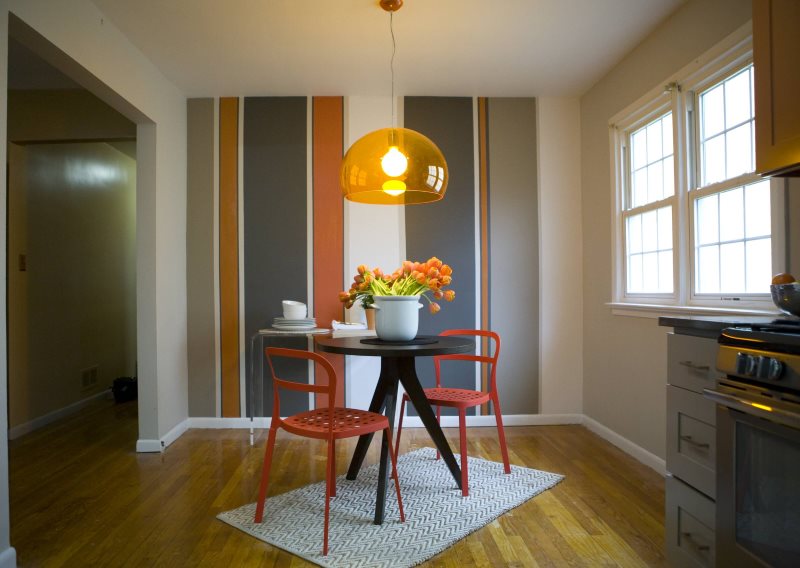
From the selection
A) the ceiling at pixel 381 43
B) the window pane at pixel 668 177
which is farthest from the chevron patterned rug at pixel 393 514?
the ceiling at pixel 381 43

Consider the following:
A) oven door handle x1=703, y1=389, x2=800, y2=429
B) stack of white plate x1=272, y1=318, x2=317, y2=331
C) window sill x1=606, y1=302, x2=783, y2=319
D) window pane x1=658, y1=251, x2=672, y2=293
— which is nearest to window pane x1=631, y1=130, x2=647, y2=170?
window pane x1=658, y1=251, x2=672, y2=293

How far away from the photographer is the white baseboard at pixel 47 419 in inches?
149

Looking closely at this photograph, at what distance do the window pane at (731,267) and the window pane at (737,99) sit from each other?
588 millimetres

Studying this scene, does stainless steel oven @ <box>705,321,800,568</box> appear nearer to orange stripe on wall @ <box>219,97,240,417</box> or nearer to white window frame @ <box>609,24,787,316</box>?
white window frame @ <box>609,24,787,316</box>

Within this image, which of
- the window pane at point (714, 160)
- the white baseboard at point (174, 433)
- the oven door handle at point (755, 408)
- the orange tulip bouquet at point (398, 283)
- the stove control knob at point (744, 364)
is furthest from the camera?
the white baseboard at point (174, 433)

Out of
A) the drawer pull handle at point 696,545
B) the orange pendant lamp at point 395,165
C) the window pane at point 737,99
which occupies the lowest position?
the drawer pull handle at point 696,545

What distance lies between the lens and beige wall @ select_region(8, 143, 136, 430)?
395 cm

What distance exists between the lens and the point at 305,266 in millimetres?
4066

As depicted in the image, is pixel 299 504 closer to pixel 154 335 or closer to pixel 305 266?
pixel 154 335

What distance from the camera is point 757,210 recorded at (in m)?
2.34

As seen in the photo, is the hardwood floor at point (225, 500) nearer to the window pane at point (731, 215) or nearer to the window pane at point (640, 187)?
the window pane at point (731, 215)

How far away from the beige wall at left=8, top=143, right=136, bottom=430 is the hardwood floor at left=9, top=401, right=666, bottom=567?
21.6 inches

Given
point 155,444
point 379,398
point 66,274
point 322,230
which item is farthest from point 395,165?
point 66,274

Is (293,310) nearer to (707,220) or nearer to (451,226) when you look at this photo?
(451,226)
